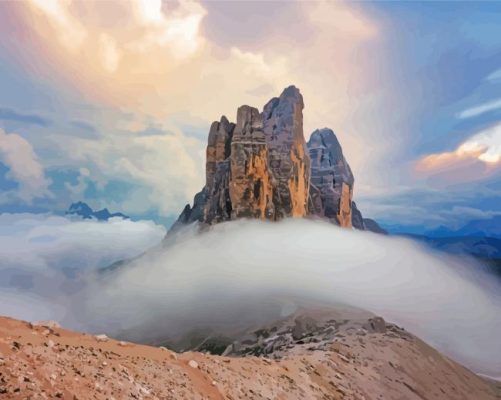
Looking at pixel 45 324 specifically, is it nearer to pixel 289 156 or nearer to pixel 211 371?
pixel 211 371

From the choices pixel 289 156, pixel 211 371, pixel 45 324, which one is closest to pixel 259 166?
pixel 289 156

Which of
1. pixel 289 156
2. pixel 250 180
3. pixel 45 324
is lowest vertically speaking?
pixel 45 324

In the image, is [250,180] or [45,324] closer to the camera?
[45,324]

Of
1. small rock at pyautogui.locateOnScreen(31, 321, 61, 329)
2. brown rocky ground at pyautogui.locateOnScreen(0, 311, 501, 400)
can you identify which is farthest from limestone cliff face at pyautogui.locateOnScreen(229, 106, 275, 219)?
small rock at pyautogui.locateOnScreen(31, 321, 61, 329)

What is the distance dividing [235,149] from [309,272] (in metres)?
59.7

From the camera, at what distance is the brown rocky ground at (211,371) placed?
46.8 ft

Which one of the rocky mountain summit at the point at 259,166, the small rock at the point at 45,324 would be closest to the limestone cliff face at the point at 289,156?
the rocky mountain summit at the point at 259,166

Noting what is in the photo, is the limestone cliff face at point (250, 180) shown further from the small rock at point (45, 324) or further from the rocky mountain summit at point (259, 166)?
the small rock at point (45, 324)

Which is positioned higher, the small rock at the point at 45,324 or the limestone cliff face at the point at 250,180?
the limestone cliff face at the point at 250,180

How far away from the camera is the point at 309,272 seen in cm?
15988

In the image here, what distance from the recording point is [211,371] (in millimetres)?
23609

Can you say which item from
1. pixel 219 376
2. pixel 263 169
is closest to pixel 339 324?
pixel 219 376

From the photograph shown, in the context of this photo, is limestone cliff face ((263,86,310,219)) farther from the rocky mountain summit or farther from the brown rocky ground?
the brown rocky ground

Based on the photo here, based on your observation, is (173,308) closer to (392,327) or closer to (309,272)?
(309,272)
